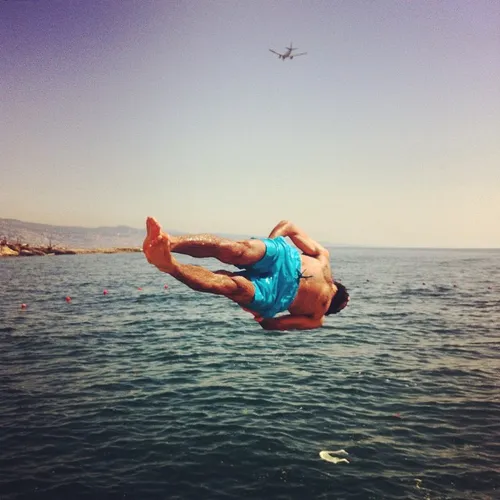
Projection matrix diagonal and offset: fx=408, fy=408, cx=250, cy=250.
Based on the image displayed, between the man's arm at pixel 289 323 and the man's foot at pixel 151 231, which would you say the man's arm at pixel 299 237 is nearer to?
the man's arm at pixel 289 323

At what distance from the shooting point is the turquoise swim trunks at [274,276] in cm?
640

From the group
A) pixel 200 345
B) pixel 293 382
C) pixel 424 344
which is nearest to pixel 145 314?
pixel 200 345

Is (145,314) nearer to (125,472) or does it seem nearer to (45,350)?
(45,350)

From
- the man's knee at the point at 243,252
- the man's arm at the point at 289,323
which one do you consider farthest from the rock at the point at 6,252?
the man's knee at the point at 243,252

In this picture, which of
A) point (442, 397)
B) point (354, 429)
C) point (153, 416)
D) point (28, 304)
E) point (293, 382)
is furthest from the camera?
point (28, 304)

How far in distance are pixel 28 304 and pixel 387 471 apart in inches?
1291

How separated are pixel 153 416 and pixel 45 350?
34.2ft

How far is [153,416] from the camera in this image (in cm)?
1322

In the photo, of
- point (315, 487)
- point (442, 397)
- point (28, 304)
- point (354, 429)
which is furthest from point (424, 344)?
point (28, 304)

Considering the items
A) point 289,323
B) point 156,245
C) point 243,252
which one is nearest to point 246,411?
point 289,323

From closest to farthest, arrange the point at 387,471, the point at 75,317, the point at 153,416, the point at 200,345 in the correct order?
the point at 387,471 → the point at 153,416 → the point at 200,345 → the point at 75,317

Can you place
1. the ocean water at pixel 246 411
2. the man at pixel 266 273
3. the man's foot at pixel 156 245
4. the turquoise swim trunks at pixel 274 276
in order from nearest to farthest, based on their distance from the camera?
1. the man's foot at pixel 156 245
2. the man at pixel 266 273
3. the turquoise swim trunks at pixel 274 276
4. the ocean water at pixel 246 411

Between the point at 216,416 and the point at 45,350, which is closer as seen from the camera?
the point at 216,416

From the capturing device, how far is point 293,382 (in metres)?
16.4
